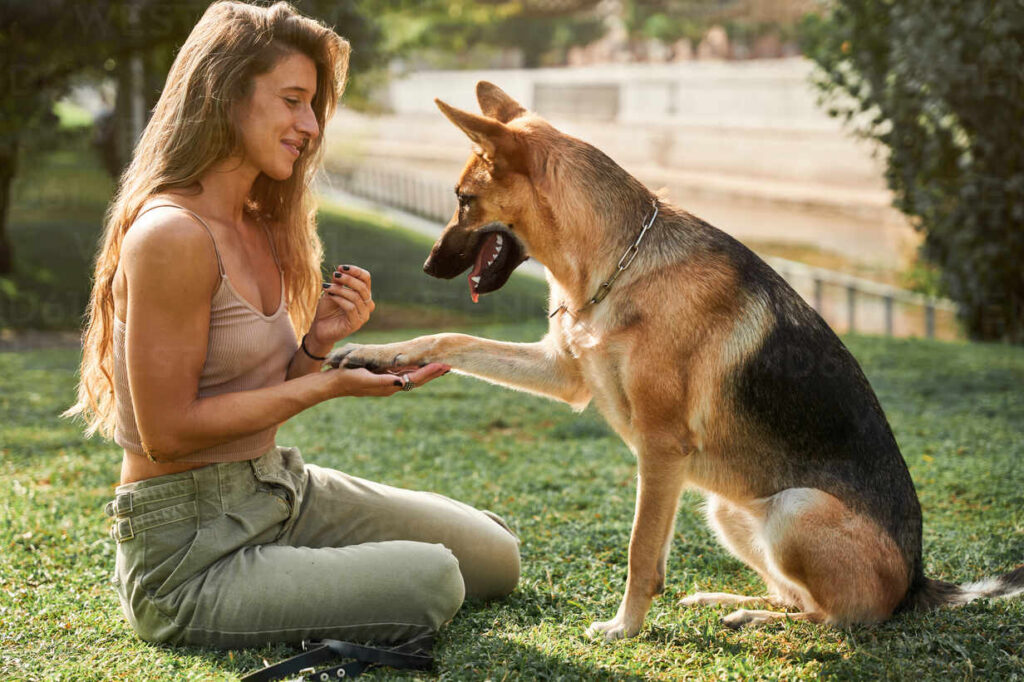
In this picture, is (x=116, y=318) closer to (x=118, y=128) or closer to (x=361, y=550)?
(x=361, y=550)

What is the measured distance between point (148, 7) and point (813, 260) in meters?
15.6

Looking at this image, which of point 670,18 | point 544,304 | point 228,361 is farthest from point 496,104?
point 670,18

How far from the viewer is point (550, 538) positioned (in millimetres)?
4457

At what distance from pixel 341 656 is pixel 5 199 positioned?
13.0 metres

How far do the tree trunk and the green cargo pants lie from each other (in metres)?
11.1

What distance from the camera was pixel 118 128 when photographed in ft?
57.1

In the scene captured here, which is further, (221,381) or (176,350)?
(221,381)

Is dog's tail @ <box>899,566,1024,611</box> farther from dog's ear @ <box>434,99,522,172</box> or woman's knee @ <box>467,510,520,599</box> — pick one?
dog's ear @ <box>434,99,522,172</box>

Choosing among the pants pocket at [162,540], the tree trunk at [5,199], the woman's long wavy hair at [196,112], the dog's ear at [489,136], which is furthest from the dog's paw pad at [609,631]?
the tree trunk at [5,199]

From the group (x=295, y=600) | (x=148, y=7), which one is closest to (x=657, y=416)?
(x=295, y=600)

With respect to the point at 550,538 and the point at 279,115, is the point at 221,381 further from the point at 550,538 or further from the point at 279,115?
the point at 550,538

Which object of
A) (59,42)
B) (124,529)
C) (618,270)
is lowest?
(124,529)

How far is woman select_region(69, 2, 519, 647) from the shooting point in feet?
9.56

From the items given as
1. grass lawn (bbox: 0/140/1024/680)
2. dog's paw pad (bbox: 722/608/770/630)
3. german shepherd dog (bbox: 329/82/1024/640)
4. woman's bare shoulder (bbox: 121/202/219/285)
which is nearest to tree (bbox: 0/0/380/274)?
grass lawn (bbox: 0/140/1024/680)
